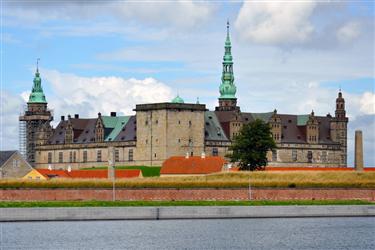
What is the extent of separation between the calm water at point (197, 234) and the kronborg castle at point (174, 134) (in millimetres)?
60556

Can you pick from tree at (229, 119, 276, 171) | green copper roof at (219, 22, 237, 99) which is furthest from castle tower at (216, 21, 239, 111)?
tree at (229, 119, 276, 171)

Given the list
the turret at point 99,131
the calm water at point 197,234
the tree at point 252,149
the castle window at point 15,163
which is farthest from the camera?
the turret at point 99,131

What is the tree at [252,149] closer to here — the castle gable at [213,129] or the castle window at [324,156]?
the castle gable at [213,129]

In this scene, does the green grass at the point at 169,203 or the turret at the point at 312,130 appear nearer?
the green grass at the point at 169,203

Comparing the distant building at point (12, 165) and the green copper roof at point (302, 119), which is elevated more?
Answer: the green copper roof at point (302, 119)

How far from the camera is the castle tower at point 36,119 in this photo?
150 m

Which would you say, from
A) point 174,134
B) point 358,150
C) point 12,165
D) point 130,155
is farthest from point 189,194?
point 130,155

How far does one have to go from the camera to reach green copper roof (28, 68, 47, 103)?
15812 centimetres

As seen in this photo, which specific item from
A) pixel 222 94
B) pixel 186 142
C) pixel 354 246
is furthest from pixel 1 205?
pixel 222 94

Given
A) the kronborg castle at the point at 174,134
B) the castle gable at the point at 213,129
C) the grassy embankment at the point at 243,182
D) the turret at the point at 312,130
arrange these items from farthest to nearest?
1. the turret at the point at 312,130
2. the castle gable at the point at 213,129
3. the kronborg castle at the point at 174,134
4. the grassy embankment at the point at 243,182

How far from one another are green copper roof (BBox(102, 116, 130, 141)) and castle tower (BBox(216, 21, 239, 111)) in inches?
561

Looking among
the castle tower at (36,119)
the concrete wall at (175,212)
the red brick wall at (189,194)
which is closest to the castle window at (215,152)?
the castle tower at (36,119)

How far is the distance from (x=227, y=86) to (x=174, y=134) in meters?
27.1

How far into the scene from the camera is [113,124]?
144 meters
